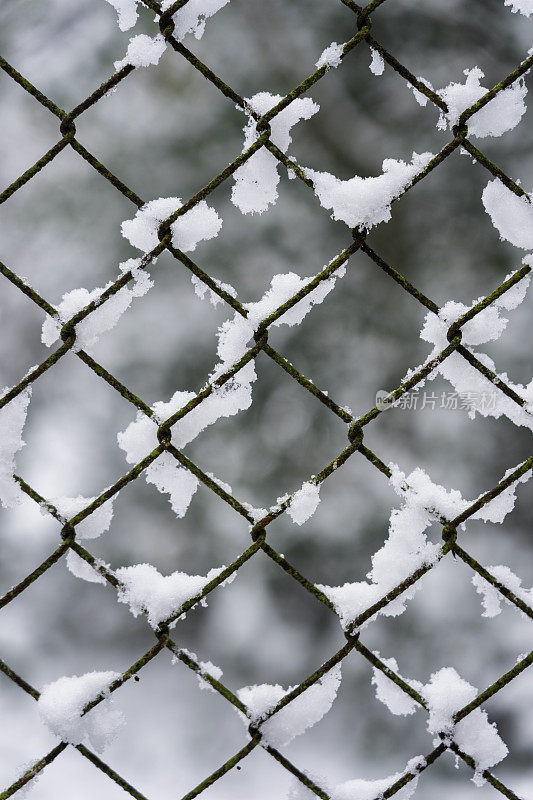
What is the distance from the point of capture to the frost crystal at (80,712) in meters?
0.66

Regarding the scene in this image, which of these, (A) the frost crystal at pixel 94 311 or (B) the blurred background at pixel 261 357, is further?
(B) the blurred background at pixel 261 357

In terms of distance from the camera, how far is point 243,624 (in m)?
2.07

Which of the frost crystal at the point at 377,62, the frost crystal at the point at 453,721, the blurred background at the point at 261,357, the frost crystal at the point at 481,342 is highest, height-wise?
the blurred background at the point at 261,357

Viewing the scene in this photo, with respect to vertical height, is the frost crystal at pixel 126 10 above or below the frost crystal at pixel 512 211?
above

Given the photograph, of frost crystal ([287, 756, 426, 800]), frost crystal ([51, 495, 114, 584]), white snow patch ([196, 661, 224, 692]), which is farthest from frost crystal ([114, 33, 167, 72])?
frost crystal ([287, 756, 426, 800])

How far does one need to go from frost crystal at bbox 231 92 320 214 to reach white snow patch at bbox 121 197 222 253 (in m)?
0.03

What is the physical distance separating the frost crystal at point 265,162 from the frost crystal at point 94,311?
0.39 feet

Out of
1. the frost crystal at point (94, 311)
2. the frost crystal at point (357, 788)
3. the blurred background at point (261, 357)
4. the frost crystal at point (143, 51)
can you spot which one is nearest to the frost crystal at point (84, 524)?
the frost crystal at point (94, 311)

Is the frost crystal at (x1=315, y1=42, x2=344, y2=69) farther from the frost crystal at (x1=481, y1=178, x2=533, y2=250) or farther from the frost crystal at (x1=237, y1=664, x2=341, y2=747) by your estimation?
the frost crystal at (x1=237, y1=664, x2=341, y2=747)

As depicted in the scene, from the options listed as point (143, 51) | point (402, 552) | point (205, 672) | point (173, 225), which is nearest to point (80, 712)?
point (205, 672)

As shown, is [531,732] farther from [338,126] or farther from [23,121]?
[23,121]

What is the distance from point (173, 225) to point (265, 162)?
4.1 inches

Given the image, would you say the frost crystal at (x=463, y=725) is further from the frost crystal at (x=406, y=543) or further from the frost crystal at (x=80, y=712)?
the frost crystal at (x=80, y=712)

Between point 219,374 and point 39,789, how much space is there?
1.23 m
